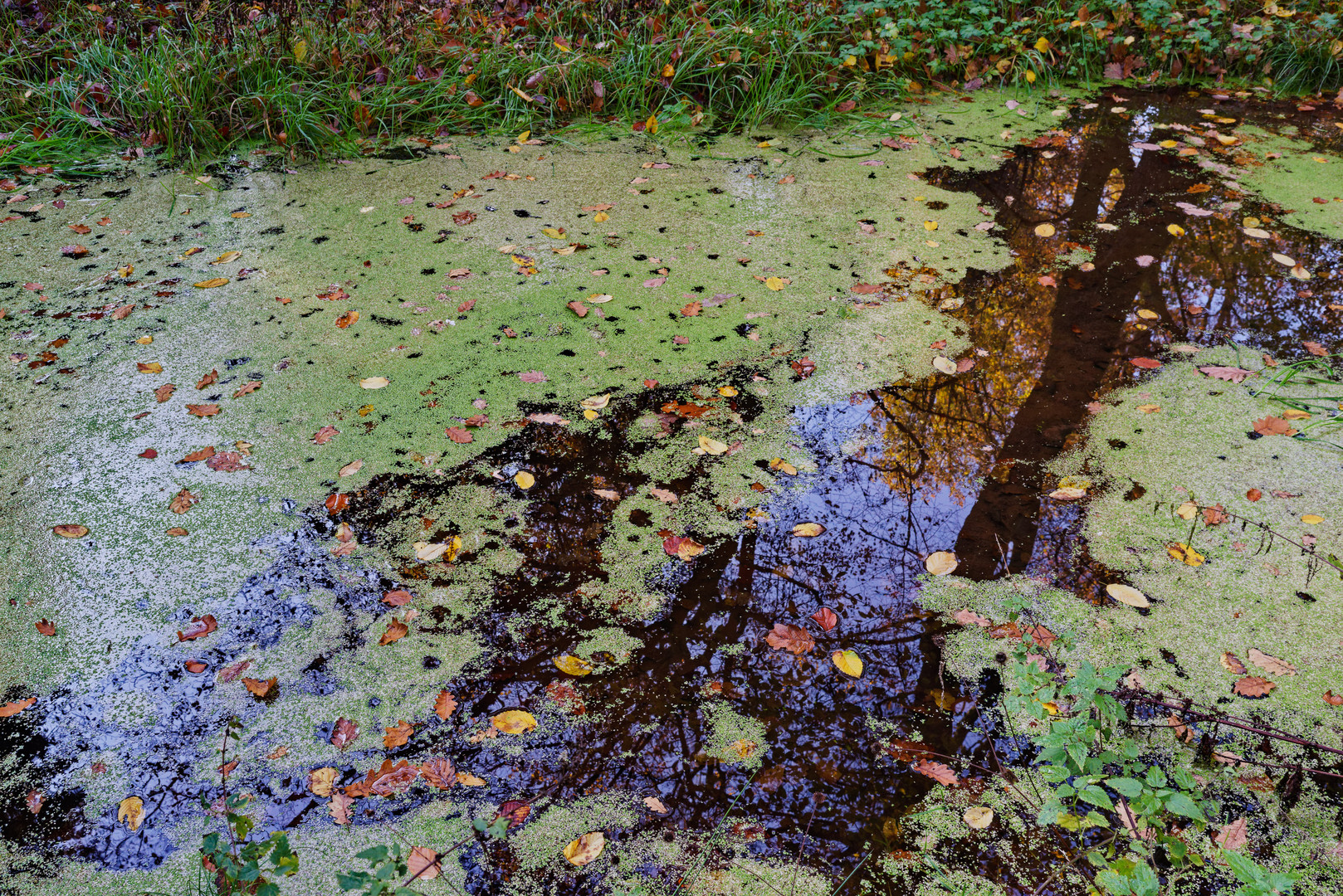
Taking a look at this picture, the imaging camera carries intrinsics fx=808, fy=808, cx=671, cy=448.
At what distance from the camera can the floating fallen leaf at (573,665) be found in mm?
1528

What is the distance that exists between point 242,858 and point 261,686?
459 mm

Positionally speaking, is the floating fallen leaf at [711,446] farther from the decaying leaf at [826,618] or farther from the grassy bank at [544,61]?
the grassy bank at [544,61]

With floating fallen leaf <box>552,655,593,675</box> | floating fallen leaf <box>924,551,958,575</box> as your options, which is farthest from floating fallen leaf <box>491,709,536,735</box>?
floating fallen leaf <box>924,551,958,575</box>

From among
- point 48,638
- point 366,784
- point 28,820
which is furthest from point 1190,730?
point 48,638

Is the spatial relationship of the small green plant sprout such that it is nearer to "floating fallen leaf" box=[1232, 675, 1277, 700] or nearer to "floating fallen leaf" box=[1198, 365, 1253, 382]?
"floating fallen leaf" box=[1232, 675, 1277, 700]

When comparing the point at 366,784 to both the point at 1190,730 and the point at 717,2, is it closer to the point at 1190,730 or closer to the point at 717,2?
the point at 1190,730

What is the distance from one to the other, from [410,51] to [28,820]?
146 inches

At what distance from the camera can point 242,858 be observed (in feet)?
3.63

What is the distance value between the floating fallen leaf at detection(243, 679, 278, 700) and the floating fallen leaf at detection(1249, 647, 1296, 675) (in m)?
1.82

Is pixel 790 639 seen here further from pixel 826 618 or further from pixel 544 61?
pixel 544 61

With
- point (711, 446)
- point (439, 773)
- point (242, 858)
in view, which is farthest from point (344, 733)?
point (711, 446)

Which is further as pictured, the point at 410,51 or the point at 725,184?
the point at 410,51

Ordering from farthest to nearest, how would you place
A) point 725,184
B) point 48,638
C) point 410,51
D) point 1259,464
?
point 410,51, point 725,184, point 1259,464, point 48,638

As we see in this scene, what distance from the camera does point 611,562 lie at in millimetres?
1750
